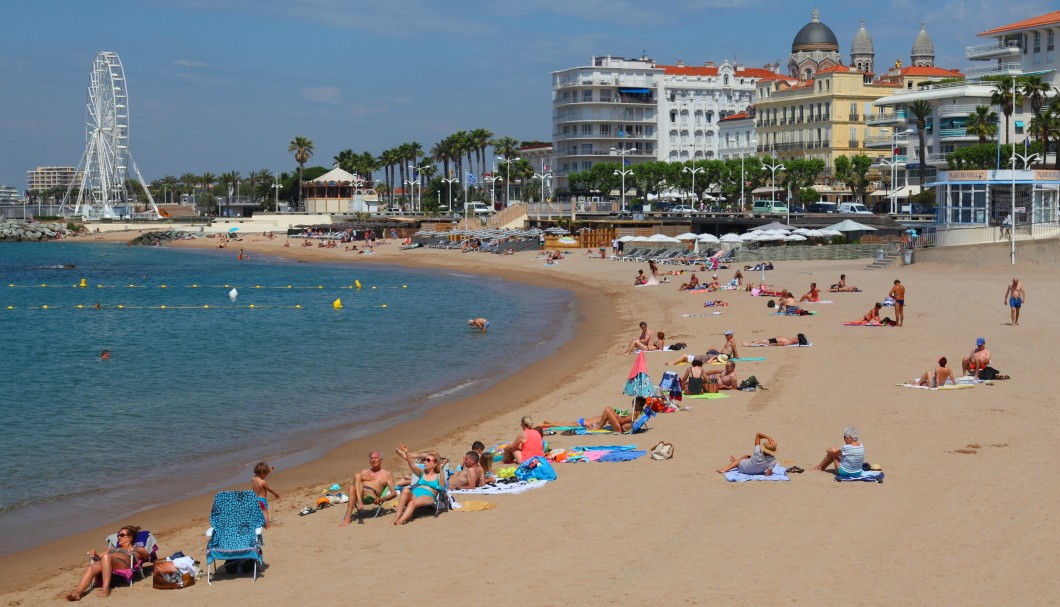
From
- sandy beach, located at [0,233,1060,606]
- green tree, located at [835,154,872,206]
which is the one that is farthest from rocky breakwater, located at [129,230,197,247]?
sandy beach, located at [0,233,1060,606]

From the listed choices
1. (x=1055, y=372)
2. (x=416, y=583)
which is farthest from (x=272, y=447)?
(x=1055, y=372)

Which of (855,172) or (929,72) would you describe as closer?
(855,172)

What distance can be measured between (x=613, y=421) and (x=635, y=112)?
98174 millimetres

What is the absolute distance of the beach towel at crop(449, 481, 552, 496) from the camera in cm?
1329

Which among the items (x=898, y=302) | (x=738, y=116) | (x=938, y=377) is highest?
(x=738, y=116)

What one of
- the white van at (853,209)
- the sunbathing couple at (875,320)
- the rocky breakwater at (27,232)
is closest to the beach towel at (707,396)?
the sunbathing couple at (875,320)

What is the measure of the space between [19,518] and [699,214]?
62015 mm

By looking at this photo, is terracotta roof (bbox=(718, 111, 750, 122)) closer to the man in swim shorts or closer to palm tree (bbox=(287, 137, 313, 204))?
palm tree (bbox=(287, 137, 313, 204))

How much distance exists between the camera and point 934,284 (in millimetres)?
36344

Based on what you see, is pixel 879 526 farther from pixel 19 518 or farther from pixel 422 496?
pixel 19 518

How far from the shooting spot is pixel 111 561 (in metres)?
10.8

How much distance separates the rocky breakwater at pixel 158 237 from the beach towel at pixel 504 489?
4089 inches

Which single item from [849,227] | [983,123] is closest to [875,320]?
[849,227]

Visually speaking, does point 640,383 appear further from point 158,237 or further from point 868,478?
point 158,237
